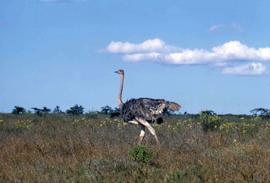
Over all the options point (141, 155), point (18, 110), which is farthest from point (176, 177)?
point (18, 110)

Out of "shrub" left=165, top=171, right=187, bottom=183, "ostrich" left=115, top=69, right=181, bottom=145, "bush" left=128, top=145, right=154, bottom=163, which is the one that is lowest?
"shrub" left=165, top=171, right=187, bottom=183

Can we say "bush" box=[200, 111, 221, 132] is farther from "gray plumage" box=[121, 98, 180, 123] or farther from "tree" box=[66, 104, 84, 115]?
"tree" box=[66, 104, 84, 115]

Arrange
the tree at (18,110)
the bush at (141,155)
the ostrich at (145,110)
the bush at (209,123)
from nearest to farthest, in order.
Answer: the bush at (141,155), the ostrich at (145,110), the bush at (209,123), the tree at (18,110)

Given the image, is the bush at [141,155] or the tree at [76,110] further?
the tree at [76,110]

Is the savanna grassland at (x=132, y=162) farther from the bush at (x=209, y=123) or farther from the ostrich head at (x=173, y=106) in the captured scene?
the bush at (x=209, y=123)

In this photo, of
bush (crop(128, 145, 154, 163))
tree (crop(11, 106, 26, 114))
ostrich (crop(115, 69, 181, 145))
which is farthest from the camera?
tree (crop(11, 106, 26, 114))

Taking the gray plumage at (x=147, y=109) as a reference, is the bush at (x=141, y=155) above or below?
below

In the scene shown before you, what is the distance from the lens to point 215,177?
8.62m

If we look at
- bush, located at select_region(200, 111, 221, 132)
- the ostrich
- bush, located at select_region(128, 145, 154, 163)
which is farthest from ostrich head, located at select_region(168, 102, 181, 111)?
Result: bush, located at select_region(128, 145, 154, 163)

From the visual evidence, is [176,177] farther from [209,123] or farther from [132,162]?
[209,123]

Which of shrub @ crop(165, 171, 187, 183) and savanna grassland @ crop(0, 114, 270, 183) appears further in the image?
savanna grassland @ crop(0, 114, 270, 183)

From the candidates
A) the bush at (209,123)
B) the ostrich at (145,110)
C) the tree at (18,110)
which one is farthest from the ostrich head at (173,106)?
the tree at (18,110)

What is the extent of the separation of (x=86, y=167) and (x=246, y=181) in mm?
2553

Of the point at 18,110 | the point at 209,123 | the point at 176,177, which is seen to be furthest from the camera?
the point at 18,110
